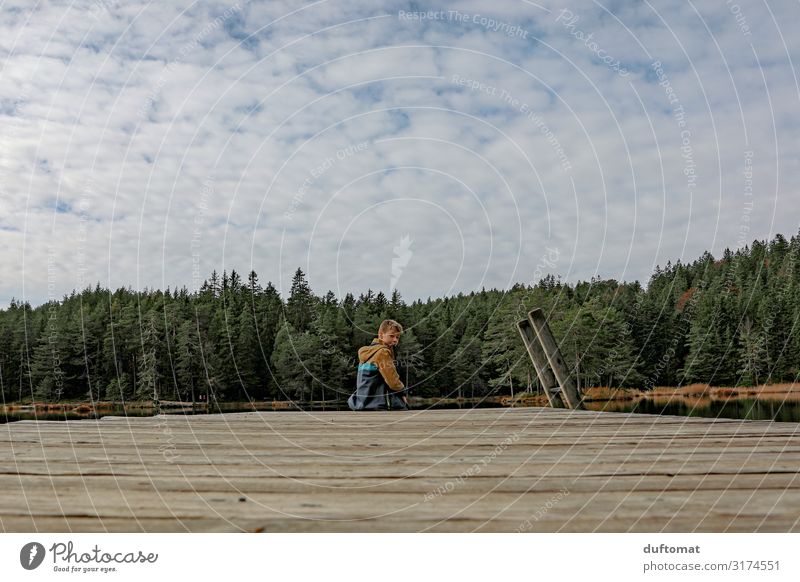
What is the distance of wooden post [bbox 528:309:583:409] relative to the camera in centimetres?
761

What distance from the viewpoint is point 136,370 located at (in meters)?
66.5

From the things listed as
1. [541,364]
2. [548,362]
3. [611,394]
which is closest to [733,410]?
[611,394]

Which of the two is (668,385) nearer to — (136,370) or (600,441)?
(136,370)

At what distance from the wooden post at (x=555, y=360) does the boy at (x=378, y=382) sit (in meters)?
2.02

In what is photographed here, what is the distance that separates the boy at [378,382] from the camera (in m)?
7.95

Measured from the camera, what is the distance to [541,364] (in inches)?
344

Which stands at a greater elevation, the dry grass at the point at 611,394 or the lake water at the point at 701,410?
the lake water at the point at 701,410

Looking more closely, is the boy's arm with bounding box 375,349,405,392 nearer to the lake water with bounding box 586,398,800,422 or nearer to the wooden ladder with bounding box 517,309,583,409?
the wooden ladder with bounding box 517,309,583,409

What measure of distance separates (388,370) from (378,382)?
1.09 feet

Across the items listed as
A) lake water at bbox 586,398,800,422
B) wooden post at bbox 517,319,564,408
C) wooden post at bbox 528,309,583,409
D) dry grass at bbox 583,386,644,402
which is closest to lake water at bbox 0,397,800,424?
lake water at bbox 586,398,800,422

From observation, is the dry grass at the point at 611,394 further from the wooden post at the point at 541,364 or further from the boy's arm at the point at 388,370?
the boy's arm at the point at 388,370

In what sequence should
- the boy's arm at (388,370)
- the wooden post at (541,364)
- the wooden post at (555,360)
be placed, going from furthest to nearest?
the wooden post at (541,364) → the boy's arm at (388,370) → the wooden post at (555,360)
